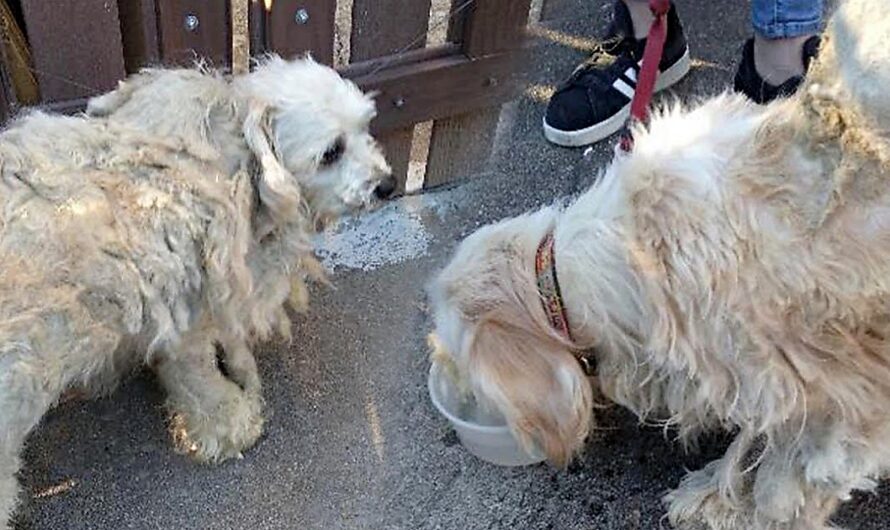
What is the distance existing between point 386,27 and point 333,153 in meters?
0.53

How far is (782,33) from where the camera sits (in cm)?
264

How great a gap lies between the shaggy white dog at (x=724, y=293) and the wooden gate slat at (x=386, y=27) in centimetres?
79

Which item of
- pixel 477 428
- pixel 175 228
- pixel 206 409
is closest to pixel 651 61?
pixel 477 428

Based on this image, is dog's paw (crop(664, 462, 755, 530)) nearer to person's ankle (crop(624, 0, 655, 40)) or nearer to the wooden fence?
the wooden fence

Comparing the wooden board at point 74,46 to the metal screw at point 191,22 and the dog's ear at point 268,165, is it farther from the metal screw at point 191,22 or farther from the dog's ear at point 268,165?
the dog's ear at point 268,165

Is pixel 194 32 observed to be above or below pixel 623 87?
above

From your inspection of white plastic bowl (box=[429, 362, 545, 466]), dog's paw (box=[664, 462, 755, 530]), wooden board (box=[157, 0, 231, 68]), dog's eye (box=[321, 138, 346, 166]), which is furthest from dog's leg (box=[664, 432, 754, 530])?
wooden board (box=[157, 0, 231, 68])

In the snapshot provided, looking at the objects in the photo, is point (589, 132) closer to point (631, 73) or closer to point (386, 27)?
point (631, 73)

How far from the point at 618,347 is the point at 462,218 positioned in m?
1.04

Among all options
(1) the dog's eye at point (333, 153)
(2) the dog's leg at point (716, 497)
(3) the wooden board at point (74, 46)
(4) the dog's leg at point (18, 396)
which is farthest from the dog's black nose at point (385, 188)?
(2) the dog's leg at point (716, 497)

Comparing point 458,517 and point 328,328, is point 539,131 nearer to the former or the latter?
point 328,328

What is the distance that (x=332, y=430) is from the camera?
8.07 feet

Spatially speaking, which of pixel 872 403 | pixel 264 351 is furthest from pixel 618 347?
pixel 264 351

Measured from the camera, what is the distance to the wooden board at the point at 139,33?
7.82ft
